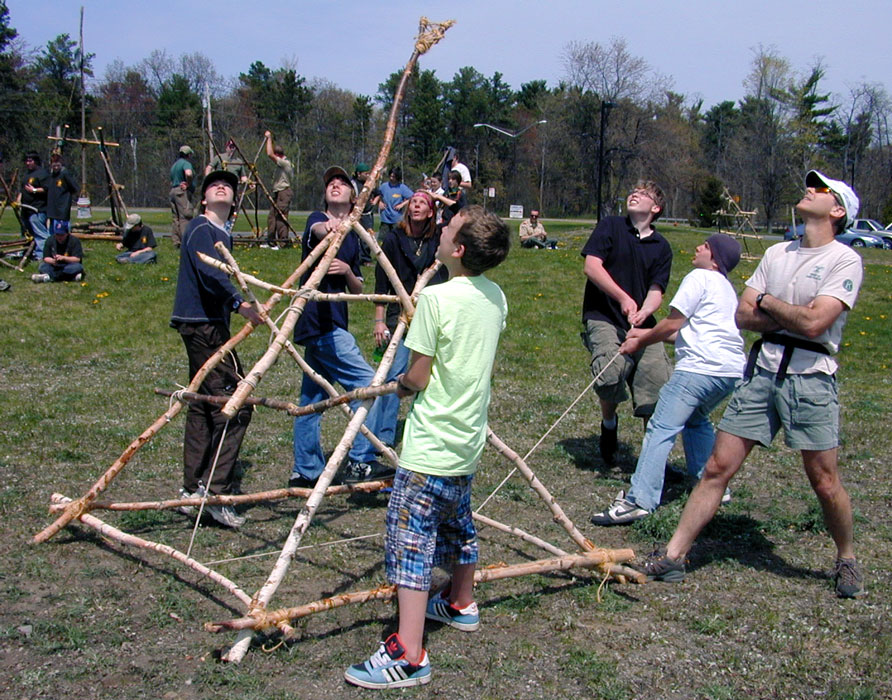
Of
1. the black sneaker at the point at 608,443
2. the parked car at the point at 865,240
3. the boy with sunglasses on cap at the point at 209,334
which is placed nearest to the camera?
the boy with sunglasses on cap at the point at 209,334

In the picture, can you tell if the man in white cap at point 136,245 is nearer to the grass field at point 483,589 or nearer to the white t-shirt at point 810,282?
the grass field at point 483,589

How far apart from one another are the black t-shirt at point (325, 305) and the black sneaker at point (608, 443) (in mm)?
2248

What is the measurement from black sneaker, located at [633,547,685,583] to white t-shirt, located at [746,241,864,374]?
1.13 m

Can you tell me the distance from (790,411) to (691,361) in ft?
3.93

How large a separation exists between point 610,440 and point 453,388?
347cm

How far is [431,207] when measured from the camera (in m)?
5.84

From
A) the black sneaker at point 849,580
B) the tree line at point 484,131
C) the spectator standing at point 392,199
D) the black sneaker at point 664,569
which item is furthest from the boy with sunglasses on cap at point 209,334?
the tree line at point 484,131

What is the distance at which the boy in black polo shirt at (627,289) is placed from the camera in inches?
238

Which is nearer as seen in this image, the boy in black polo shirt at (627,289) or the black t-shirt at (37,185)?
the boy in black polo shirt at (627,289)

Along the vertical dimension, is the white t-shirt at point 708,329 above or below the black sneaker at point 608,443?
above

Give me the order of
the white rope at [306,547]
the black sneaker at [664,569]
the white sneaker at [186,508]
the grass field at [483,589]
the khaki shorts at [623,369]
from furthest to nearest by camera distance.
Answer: the khaki shorts at [623,369]
the white sneaker at [186,508]
the black sneaker at [664,569]
the white rope at [306,547]
the grass field at [483,589]

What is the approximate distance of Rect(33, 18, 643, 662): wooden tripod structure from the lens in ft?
11.9

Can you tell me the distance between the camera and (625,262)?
619 cm

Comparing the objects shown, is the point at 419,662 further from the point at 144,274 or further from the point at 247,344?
the point at 144,274
